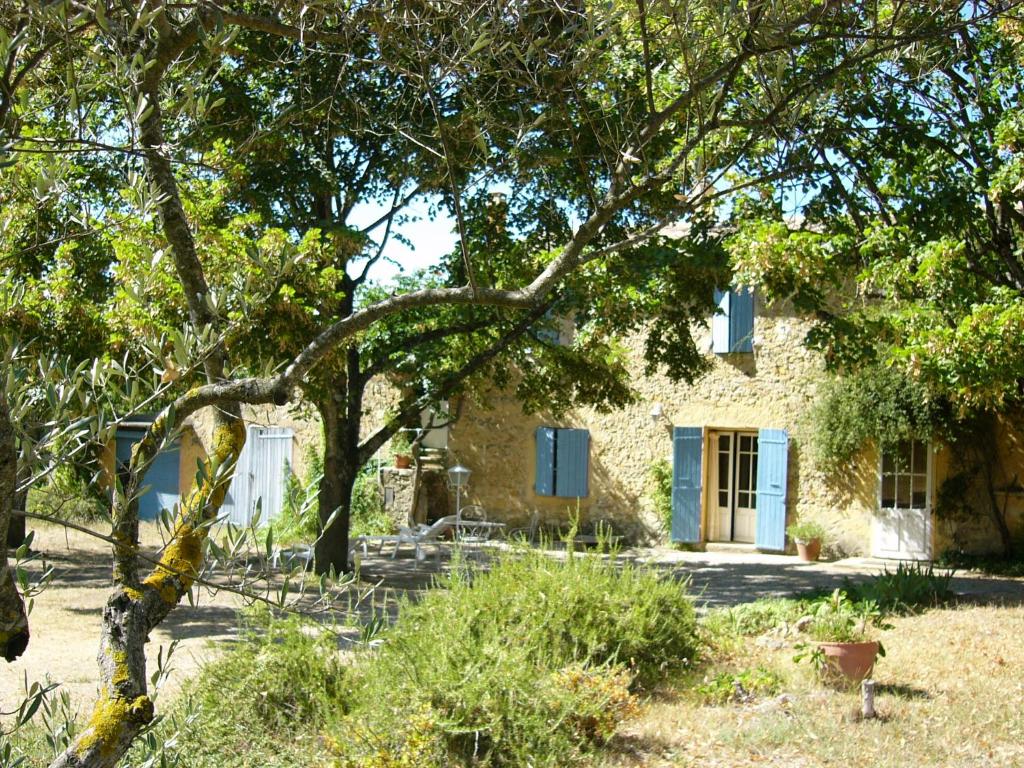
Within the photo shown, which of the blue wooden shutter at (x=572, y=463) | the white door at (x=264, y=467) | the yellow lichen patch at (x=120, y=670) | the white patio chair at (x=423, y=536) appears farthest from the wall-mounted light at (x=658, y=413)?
the yellow lichen patch at (x=120, y=670)

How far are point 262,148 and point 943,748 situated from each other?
8.12 metres

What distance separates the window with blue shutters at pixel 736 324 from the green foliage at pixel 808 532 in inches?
112

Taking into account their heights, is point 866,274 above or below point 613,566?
above

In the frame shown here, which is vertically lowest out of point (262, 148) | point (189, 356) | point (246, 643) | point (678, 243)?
point (246, 643)

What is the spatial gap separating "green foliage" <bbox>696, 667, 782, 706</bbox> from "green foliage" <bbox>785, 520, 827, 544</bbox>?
9.03 m

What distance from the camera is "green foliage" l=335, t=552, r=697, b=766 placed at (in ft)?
15.8

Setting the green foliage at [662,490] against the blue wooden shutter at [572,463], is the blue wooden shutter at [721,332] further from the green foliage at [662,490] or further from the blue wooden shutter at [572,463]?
the blue wooden shutter at [572,463]

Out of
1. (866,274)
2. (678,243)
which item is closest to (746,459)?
(678,243)

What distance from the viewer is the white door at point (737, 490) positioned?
16.9 meters

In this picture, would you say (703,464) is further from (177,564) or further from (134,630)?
(134,630)

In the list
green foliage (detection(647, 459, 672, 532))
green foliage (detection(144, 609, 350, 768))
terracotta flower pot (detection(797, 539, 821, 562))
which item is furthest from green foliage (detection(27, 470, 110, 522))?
green foliage (detection(647, 459, 672, 532))

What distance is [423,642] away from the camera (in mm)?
5332

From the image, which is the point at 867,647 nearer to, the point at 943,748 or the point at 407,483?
the point at 943,748

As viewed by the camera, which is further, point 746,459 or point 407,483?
point 407,483
